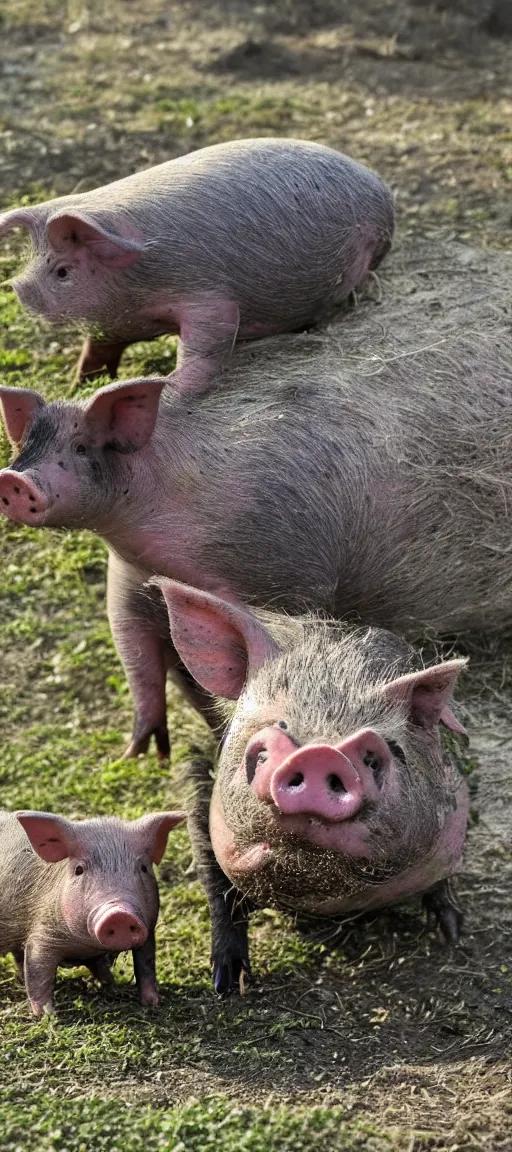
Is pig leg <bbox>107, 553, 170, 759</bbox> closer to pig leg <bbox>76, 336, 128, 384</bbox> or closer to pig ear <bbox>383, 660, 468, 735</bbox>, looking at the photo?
pig leg <bbox>76, 336, 128, 384</bbox>

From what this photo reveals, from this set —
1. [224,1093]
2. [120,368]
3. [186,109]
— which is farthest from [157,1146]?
[186,109]

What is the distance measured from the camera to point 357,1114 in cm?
394

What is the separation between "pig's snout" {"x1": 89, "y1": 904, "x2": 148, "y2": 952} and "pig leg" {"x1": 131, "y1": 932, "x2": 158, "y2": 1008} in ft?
0.56

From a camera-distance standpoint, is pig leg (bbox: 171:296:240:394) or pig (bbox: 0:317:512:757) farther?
pig leg (bbox: 171:296:240:394)

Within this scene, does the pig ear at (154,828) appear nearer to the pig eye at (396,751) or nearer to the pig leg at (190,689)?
the pig leg at (190,689)

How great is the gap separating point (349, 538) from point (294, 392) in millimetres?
587

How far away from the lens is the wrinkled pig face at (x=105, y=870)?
4.44m

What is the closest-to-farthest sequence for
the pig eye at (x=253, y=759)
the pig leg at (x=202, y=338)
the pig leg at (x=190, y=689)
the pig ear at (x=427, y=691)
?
the pig eye at (x=253, y=759), the pig ear at (x=427, y=691), the pig leg at (x=202, y=338), the pig leg at (x=190, y=689)

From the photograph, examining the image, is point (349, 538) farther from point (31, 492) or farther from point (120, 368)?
point (120, 368)

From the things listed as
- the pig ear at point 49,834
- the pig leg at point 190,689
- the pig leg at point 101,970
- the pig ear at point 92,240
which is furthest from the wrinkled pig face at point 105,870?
the pig ear at point 92,240

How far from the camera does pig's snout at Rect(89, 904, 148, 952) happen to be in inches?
173

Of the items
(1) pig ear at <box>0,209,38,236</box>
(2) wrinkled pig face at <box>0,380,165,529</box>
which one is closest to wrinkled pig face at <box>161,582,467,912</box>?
(2) wrinkled pig face at <box>0,380,165,529</box>

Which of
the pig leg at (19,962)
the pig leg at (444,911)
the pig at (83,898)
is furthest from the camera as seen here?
the pig leg at (19,962)

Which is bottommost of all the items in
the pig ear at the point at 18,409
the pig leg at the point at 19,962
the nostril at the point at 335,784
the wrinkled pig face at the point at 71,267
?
the pig leg at the point at 19,962
